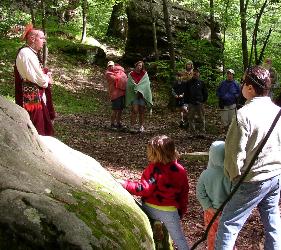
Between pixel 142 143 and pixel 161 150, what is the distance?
6413mm

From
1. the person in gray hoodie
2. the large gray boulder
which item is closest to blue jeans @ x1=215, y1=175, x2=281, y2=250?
the person in gray hoodie

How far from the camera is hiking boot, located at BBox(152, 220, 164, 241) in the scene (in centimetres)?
377

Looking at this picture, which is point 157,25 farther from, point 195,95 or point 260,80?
point 260,80

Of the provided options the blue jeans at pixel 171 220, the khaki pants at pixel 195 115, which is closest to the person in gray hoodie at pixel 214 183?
the blue jeans at pixel 171 220

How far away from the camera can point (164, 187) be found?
3750 millimetres

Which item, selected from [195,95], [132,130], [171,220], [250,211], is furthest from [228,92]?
[250,211]

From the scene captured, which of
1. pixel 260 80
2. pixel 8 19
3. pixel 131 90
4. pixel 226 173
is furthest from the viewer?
pixel 8 19

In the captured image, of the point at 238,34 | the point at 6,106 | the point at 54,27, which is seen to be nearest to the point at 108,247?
the point at 6,106

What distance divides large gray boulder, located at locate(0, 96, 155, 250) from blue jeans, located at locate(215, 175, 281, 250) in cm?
62

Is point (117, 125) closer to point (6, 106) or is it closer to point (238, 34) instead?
point (6, 106)

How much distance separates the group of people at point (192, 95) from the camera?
35.6 feet

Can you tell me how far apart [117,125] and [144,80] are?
54.3 inches

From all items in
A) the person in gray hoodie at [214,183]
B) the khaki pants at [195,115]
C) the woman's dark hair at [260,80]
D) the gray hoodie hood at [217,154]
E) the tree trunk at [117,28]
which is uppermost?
the tree trunk at [117,28]

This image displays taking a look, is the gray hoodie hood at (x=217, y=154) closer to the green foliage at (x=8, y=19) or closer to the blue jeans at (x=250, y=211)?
the blue jeans at (x=250, y=211)
